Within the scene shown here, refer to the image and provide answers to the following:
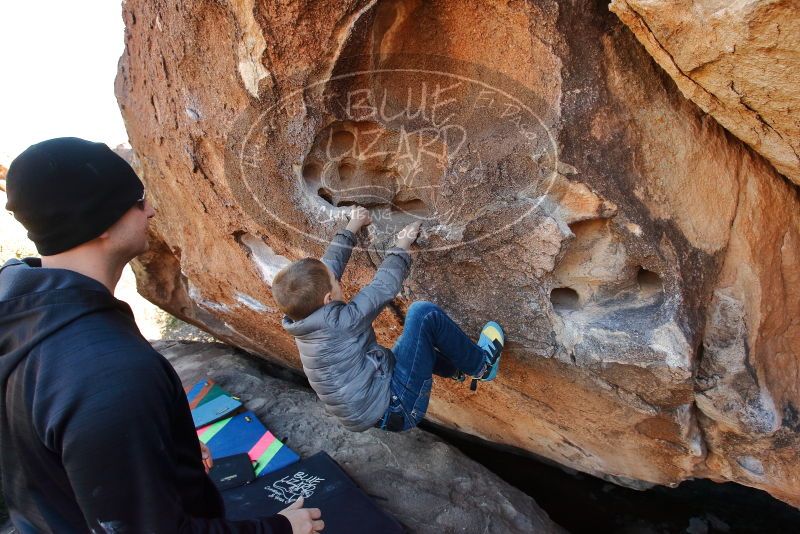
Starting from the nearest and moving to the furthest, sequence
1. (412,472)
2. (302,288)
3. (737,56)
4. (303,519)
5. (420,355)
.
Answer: (303,519), (737,56), (302,288), (420,355), (412,472)

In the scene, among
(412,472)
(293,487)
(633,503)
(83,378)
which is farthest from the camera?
(633,503)

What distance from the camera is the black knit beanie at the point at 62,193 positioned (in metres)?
0.95

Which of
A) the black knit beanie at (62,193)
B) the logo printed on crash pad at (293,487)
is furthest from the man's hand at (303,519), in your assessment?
the logo printed on crash pad at (293,487)

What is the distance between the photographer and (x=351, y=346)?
184 cm

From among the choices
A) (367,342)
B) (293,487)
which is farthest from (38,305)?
(293,487)

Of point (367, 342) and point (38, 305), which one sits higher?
point (38, 305)

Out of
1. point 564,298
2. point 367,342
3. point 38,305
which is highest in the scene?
point 564,298

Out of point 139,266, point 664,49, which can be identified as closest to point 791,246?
point 664,49

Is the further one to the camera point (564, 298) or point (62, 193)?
point (564, 298)

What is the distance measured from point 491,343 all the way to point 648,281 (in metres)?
0.57

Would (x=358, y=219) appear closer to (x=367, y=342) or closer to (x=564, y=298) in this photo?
(x=367, y=342)

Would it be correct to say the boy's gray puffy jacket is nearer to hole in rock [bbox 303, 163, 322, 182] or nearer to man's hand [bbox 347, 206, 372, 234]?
man's hand [bbox 347, 206, 372, 234]

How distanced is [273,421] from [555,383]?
176cm

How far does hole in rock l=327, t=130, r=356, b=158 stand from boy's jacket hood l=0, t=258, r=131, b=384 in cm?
128
